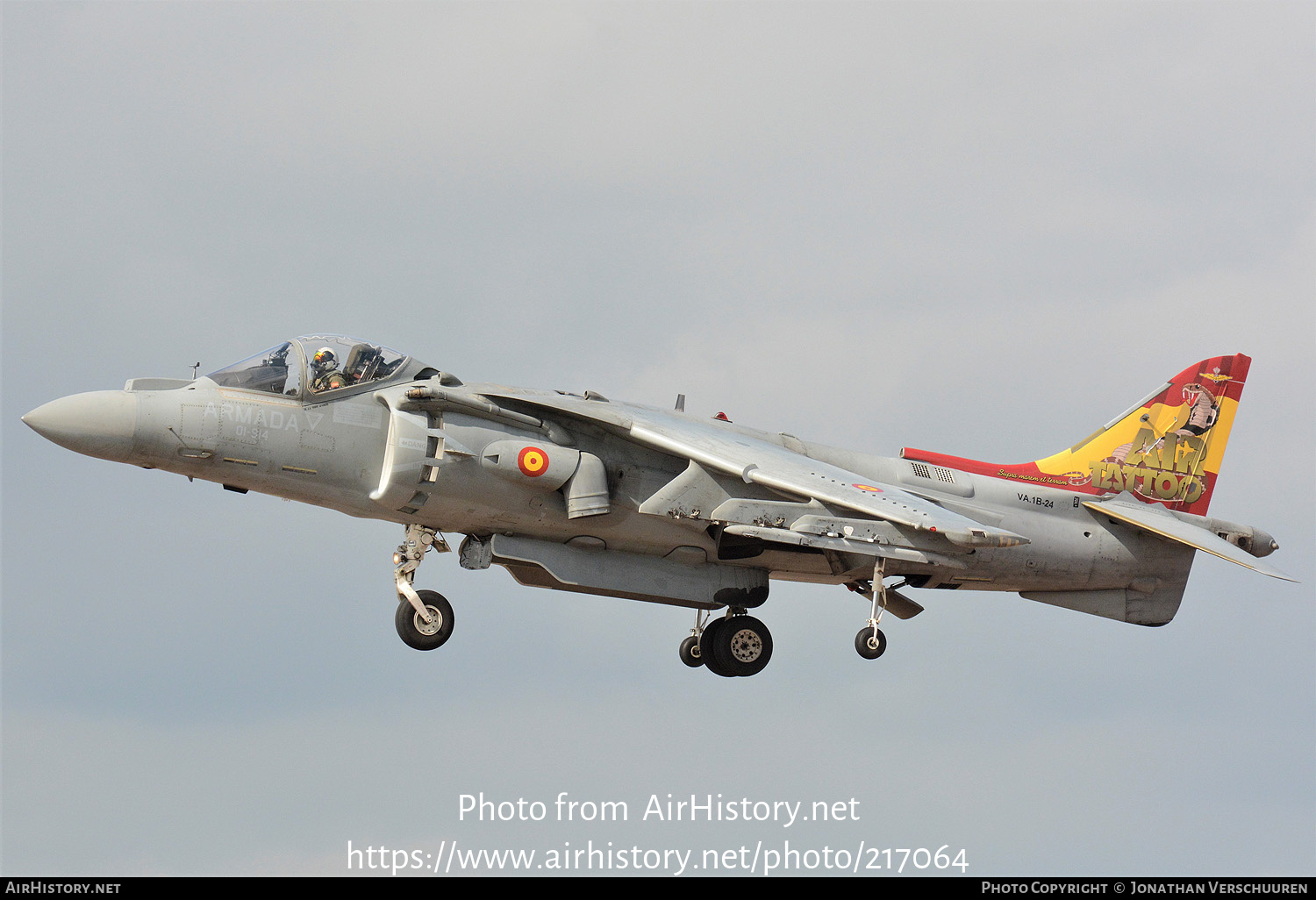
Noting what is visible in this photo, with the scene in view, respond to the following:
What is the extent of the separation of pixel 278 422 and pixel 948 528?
7.86 m

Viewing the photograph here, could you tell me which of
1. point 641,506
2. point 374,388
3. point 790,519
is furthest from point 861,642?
point 374,388

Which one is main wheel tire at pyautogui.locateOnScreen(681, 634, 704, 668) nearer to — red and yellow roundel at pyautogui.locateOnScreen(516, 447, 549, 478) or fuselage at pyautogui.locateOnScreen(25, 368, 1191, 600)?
fuselage at pyautogui.locateOnScreen(25, 368, 1191, 600)

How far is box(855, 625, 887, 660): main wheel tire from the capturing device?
1917 centimetres

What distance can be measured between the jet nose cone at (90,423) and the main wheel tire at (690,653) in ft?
26.6

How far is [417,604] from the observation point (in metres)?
19.2

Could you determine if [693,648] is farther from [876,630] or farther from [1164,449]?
[1164,449]

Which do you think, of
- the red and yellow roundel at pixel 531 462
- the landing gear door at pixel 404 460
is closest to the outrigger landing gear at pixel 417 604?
the landing gear door at pixel 404 460

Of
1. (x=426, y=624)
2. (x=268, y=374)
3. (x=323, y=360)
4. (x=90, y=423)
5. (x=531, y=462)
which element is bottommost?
(x=426, y=624)

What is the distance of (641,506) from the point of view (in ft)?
61.7

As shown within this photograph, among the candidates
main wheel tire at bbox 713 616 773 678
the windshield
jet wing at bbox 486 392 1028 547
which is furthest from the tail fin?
the windshield

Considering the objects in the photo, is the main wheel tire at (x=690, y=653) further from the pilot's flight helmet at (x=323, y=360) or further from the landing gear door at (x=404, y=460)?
the pilot's flight helmet at (x=323, y=360)

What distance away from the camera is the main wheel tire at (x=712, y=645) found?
21141mm

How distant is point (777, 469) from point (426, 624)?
4.73 m

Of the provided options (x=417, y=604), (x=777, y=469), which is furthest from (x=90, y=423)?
(x=777, y=469)
